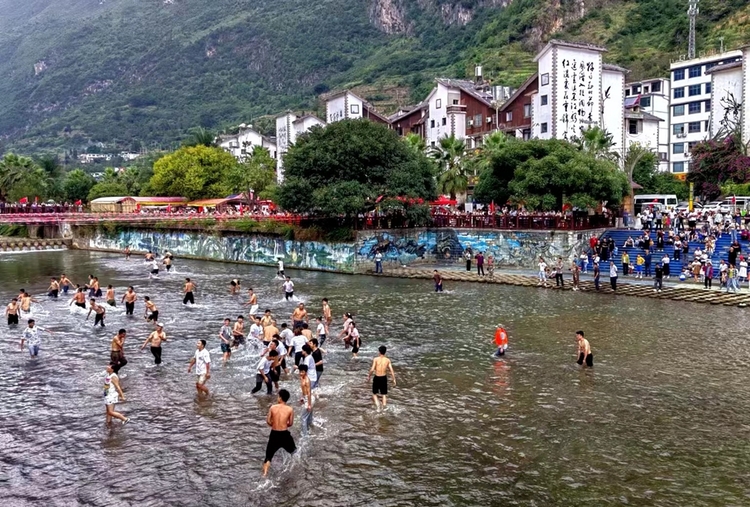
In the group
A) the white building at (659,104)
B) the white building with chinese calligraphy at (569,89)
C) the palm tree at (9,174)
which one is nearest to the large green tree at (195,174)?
the palm tree at (9,174)

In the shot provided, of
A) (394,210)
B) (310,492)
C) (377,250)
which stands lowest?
(310,492)

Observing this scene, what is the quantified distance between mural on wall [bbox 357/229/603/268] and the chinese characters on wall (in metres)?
17.6

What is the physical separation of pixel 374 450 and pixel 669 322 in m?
18.9

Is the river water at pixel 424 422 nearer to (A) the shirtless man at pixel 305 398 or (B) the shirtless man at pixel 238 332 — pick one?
(A) the shirtless man at pixel 305 398

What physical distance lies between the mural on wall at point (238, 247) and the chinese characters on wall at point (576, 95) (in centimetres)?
2571

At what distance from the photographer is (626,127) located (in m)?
66.9

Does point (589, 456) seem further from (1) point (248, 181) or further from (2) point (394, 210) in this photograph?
(1) point (248, 181)

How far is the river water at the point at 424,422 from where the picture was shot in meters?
13.2

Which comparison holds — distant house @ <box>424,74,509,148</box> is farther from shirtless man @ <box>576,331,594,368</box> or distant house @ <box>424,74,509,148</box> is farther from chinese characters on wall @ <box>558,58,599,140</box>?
shirtless man @ <box>576,331,594,368</box>

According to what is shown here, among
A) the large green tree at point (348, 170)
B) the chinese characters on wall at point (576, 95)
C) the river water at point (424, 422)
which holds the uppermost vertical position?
the chinese characters on wall at point (576, 95)

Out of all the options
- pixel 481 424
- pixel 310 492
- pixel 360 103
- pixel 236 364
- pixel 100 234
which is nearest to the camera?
pixel 310 492

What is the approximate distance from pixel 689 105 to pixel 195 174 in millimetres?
64613

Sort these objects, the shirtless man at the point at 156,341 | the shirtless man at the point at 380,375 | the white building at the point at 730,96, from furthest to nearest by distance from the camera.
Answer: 1. the white building at the point at 730,96
2. the shirtless man at the point at 156,341
3. the shirtless man at the point at 380,375

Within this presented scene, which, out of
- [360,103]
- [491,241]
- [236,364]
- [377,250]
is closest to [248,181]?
[360,103]
